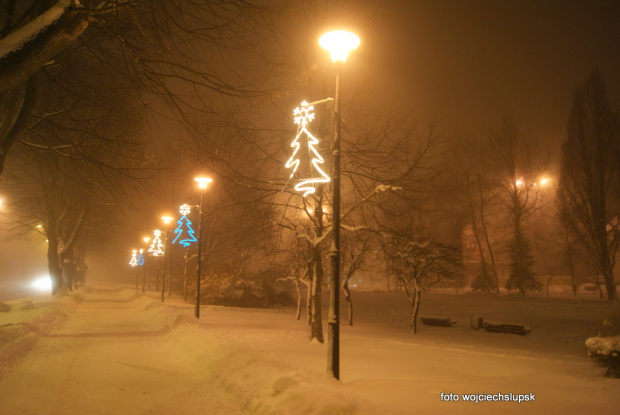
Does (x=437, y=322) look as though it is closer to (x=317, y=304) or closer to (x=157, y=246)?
(x=317, y=304)

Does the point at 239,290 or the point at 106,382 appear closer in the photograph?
the point at 106,382

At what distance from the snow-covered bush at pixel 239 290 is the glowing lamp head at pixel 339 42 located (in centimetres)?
3080

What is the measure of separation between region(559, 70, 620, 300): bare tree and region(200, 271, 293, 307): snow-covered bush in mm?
24892

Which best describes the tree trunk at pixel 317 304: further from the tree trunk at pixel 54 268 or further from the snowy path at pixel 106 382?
the tree trunk at pixel 54 268

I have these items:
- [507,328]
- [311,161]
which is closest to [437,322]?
[507,328]

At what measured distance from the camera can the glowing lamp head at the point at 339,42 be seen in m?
7.11

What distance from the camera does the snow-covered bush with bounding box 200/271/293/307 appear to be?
35.8 metres

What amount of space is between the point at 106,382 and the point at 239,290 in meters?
28.4

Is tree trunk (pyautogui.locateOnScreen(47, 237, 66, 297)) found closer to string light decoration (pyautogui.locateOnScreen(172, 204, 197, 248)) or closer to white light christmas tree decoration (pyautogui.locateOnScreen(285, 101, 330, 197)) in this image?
string light decoration (pyautogui.locateOnScreen(172, 204, 197, 248))

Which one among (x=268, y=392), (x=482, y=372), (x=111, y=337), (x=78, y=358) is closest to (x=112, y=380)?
(x=78, y=358)

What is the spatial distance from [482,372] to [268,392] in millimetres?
5395

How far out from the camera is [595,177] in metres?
33.2

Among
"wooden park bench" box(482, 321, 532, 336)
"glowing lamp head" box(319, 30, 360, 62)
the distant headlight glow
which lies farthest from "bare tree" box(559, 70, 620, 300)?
the distant headlight glow

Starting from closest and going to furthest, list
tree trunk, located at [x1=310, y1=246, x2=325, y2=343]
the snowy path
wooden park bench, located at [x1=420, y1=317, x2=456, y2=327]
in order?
1. the snowy path
2. tree trunk, located at [x1=310, y1=246, x2=325, y2=343]
3. wooden park bench, located at [x1=420, y1=317, x2=456, y2=327]
